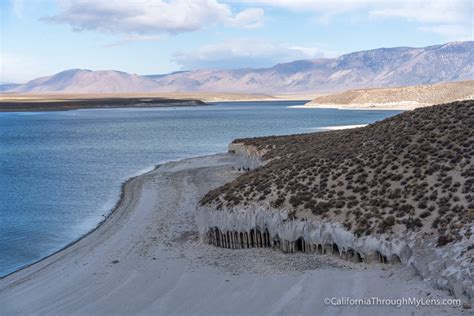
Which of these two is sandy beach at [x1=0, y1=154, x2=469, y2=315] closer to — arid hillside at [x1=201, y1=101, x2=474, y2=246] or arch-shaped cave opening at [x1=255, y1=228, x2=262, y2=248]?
arch-shaped cave opening at [x1=255, y1=228, x2=262, y2=248]

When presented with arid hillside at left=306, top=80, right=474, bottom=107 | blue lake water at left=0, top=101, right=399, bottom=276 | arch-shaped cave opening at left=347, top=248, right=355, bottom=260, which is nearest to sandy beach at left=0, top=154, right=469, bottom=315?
arch-shaped cave opening at left=347, top=248, right=355, bottom=260

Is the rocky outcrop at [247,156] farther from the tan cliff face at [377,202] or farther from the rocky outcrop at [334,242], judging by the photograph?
the rocky outcrop at [334,242]

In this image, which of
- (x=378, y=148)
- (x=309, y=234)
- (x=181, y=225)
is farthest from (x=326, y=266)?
(x=181, y=225)

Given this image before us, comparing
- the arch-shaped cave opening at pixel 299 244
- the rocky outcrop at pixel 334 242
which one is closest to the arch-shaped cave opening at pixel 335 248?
the rocky outcrop at pixel 334 242

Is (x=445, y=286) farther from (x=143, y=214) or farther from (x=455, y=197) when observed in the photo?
(x=143, y=214)

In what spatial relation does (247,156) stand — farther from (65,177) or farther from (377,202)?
(377,202)
